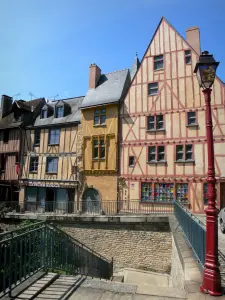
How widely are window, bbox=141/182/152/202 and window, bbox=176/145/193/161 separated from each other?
2.73m

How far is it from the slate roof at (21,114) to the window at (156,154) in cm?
1261

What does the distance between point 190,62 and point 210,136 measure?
1345cm

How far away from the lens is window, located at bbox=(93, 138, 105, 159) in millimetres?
18188

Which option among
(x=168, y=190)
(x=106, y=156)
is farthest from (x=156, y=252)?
(x=106, y=156)

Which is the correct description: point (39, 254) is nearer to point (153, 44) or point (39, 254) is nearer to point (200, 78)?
point (200, 78)

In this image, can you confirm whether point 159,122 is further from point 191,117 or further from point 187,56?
point 187,56

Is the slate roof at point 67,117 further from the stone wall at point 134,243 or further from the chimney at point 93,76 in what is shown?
the stone wall at point 134,243

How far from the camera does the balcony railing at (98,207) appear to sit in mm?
15756

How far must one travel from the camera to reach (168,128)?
16.2 m

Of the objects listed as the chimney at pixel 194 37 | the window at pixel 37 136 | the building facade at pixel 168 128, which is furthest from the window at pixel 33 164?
the chimney at pixel 194 37

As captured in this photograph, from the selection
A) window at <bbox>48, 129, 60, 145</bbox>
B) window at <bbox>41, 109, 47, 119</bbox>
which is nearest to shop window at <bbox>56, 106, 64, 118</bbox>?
window at <bbox>41, 109, 47, 119</bbox>

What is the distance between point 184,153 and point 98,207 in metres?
7.25

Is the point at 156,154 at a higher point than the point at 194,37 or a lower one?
lower

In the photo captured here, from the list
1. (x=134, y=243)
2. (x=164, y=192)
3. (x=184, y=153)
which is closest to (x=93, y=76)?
(x=184, y=153)
